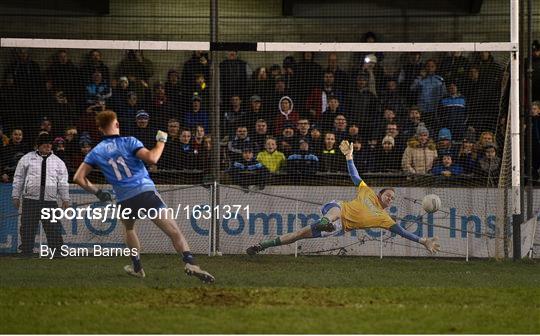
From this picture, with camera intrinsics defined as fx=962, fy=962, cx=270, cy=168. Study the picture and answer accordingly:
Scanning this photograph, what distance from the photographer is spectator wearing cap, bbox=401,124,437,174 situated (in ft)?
56.3

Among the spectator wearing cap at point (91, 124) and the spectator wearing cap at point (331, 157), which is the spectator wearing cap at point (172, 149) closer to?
the spectator wearing cap at point (91, 124)

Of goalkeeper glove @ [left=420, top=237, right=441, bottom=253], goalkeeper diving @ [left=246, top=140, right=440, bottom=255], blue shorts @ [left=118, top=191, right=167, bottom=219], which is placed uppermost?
blue shorts @ [left=118, top=191, right=167, bottom=219]

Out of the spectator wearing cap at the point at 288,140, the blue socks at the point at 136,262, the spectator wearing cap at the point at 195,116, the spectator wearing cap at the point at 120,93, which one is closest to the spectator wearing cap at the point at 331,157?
the spectator wearing cap at the point at 288,140

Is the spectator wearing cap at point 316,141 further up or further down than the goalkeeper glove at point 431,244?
further up

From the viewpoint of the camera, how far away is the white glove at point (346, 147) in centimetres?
1667

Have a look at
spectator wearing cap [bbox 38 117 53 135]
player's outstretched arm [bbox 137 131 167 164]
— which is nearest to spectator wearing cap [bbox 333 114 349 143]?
spectator wearing cap [bbox 38 117 53 135]

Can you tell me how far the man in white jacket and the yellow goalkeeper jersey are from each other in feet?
15.9

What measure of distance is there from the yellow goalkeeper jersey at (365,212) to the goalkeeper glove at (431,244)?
64 cm

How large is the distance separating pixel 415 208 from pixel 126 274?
5783mm

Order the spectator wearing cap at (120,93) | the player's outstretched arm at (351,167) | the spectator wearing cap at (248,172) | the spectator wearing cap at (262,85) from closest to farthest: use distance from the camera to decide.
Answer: the player's outstretched arm at (351,167) → the spectator wearing cap at (248,172) → the spectator wearing cap at (120,93) → the spectator wearing cap at (262,85)

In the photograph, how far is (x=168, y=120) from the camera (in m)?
17.6

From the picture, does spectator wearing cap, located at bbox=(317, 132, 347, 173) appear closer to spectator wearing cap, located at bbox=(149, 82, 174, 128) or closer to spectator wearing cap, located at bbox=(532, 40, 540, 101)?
spectator wearing cap, located at bbox=(149, 82, 174, 128)

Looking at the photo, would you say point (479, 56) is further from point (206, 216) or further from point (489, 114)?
point (206, 216)

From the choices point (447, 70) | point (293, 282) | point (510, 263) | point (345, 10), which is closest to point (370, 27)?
point (345, 10)
